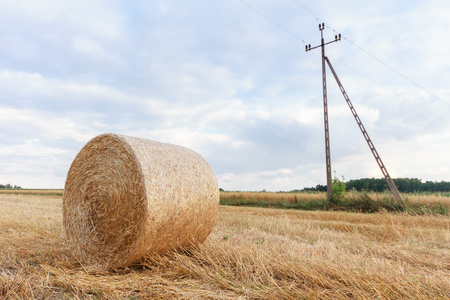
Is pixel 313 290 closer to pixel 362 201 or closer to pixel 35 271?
pixel 35 271

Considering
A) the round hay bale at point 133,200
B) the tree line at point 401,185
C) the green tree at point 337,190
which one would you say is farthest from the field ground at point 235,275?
the tree line at point 401,185

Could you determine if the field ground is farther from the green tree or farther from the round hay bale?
the green tree

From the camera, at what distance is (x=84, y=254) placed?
15.7 feet

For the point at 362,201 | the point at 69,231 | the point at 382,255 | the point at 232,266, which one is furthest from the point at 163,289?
the point at 362,201

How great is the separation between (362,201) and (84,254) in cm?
1363

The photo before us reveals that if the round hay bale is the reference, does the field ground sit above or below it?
below

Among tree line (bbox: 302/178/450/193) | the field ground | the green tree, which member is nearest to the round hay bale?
the field ground

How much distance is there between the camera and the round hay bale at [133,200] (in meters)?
4.16

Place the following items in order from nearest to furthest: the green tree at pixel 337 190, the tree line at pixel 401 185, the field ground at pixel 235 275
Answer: the field ground at pixel 235 275, the green tree at pixel 337 190, the tree line at pixel 401 185

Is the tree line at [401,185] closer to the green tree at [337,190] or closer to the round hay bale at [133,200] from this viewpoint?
the green tree at [337,190]

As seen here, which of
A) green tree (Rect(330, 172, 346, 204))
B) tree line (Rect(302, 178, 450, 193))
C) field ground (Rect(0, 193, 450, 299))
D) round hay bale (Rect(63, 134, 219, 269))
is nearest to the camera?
field ground (Rect(0, 193, 450, 299))

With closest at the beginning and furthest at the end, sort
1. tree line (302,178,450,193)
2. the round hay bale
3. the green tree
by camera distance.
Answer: the round hay bale < the green tree < tree line (302,178,450,193)

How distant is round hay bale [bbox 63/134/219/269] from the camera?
4.16 m

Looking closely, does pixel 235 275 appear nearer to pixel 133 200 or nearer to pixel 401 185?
pixel 133 200
